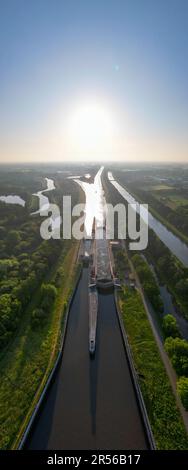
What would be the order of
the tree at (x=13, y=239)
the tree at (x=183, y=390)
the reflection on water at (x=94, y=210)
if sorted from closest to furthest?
the tree at (x=183, y=390) < the tree at (x=13, y=239) < the reflection on water at (x=94, y=210)

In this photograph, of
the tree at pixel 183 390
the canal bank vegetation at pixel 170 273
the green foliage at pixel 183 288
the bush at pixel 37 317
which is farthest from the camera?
the green foliage at pixel 183 288

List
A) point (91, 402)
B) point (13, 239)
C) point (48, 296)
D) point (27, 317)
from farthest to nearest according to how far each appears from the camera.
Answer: point (13, 239)
point (48, 296)
point (27, 317)
point (91, 402)

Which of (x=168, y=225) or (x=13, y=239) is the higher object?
(x=168, y=225)

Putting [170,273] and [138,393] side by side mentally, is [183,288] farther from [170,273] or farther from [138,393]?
[138,393]

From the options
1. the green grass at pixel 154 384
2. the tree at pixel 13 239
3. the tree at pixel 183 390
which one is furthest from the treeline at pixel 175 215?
the tree at pixel 183 390

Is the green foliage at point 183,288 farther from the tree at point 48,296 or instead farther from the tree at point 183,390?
the tree at point 48,296

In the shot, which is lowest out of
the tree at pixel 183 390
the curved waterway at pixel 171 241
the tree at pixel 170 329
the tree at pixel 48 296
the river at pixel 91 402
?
the river at pixel 91 402

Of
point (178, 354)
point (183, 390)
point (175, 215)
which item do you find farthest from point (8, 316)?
point (175, 215)
